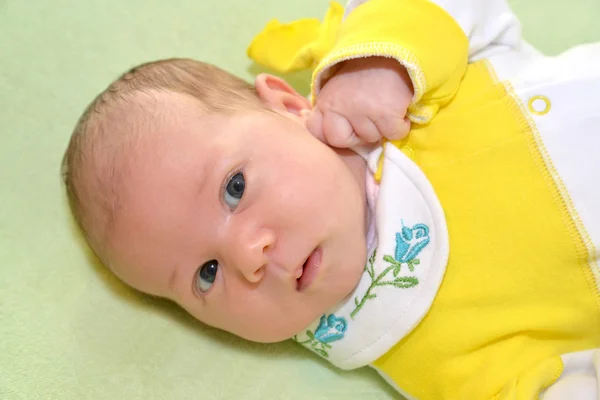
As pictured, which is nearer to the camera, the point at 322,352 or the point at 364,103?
the point at 364,103

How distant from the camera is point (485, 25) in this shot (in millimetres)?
1230

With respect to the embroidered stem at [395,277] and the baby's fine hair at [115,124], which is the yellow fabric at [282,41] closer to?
the baby's fine hair at [115,124]

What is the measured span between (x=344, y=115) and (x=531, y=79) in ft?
1.08

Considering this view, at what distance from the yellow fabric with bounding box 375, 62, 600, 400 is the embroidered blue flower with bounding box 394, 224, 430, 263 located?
49 millimetres

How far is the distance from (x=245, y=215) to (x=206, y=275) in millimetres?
157

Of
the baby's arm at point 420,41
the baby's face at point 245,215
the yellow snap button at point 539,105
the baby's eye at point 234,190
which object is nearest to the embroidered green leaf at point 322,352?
the baby's face at point 245,215

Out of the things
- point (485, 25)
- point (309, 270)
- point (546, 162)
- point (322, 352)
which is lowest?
point (322, 352)

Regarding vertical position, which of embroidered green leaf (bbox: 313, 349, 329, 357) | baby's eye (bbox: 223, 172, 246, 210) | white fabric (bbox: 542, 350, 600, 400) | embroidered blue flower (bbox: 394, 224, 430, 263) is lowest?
embroidered green leaf (bbox: 313, 349, 329, 357)

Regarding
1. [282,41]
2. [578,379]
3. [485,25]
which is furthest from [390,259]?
[282,41]

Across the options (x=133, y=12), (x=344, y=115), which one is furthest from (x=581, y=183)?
(x=133, y=12)

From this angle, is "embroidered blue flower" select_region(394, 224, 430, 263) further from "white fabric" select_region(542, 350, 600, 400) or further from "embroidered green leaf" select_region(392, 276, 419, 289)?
"white fabric" select_region(542, 350, 600, 400)

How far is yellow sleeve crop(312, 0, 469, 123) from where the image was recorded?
1.05 meters

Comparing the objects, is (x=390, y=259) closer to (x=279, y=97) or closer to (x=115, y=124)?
(x=279, y=97)

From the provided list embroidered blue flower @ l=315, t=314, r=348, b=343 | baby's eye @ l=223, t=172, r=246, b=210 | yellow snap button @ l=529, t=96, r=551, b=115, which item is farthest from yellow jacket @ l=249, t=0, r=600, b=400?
baby's eye @ l=223, t=172, r=246, b=210
